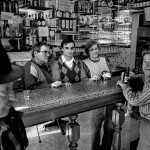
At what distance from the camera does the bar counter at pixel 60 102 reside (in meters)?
1.45

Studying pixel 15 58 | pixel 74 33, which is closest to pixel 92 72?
pixel 15 58

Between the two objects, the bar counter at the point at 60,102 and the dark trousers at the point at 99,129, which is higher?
the bar counter at the point at 60,102

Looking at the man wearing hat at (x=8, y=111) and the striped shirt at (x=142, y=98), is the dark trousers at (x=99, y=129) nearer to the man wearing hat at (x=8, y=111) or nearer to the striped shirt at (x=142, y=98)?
the striped shirt at (x=142, y=98)

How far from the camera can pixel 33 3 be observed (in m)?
5.91

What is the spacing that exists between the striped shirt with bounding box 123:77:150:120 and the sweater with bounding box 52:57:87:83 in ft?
3.09

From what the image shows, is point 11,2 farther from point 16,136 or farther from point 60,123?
point 16,136

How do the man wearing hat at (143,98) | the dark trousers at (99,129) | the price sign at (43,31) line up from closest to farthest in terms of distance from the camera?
the man wearing hat at (143,98) → the dark trousers at (99,129) → the price sign at (43,31)

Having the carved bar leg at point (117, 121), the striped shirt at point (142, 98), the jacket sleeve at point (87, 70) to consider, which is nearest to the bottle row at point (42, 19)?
the jacket sleeve at point (87, 70)

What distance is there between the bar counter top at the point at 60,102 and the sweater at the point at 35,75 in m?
0.64

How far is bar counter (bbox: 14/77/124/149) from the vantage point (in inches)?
57.0

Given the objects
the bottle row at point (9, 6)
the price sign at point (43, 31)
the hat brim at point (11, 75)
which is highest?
the bottle row at point (9, 6)

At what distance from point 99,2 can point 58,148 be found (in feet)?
21.2

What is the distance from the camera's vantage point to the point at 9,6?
5434 millimetres

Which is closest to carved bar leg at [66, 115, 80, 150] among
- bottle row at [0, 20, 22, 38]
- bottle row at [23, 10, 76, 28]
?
bottle row at [0, 20, 22, 38]
